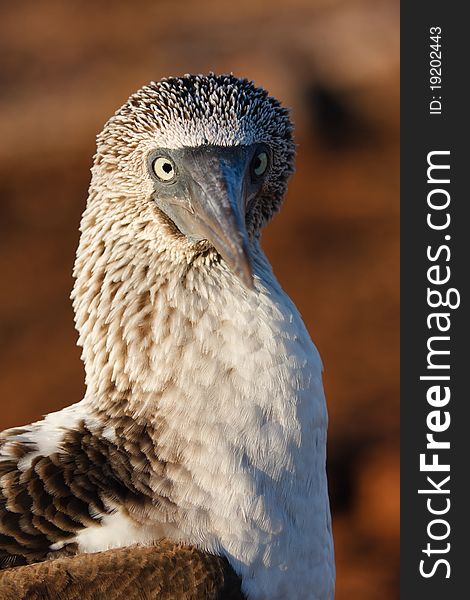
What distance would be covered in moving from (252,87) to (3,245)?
31.6ft

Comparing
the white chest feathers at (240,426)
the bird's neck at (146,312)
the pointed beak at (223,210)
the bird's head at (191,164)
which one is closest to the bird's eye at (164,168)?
the bird's head at (191,164)

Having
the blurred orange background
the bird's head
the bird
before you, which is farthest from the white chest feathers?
the blurred orange background

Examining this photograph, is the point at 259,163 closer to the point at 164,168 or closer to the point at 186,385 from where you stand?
the point at 164,168

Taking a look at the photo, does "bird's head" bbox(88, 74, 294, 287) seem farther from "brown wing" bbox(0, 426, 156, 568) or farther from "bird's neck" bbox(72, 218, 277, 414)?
"brown wing" bbox(0, 426, 156, 568)

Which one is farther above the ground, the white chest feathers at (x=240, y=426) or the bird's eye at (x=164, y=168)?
the bird's eye at (x=164, y=168)

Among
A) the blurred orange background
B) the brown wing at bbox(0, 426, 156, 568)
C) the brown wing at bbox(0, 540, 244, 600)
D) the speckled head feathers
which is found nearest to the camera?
the brown wing at bbox(0, 540, 244, 600)

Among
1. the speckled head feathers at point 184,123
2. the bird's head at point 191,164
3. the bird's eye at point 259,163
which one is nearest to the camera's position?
the bird's head at point 191,164

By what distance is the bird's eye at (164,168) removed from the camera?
4180 millimetres

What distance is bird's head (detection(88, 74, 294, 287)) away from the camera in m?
4.04

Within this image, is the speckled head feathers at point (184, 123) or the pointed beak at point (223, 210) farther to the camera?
the speckled head feathers at point (184, 123)

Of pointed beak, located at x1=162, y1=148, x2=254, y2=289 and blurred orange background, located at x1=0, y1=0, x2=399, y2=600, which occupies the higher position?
blurred orange background, located at x1=0, y1=0, x2=399, y2=600

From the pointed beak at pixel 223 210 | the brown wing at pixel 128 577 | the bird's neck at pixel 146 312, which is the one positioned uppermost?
the pointed beak at pixel 223 210

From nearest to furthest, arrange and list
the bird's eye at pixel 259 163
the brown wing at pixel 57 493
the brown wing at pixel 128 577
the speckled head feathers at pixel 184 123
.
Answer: the brown wing at pixel 128 577 < the brown wing at pixel 57 493 < the speckled head feathers at pixel 184 123 < the bird's eye at pixel 259 163

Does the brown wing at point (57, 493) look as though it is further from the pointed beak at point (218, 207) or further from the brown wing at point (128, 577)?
the pointed beak at point (218, 207)
